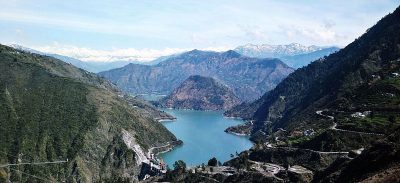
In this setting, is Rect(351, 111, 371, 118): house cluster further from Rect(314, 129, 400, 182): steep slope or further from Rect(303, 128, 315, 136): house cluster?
Rect(314, 129, 400, 182): steep slope

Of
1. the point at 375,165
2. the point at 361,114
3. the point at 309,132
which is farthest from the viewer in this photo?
the point at 309,132

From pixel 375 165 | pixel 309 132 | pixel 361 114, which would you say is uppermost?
pixel 375 165

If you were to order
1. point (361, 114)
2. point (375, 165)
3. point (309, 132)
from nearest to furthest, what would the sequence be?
point (375, 165) < point (361, 114) < point (309, 132)

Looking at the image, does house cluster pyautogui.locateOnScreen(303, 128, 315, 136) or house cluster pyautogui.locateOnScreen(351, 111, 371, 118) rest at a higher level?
house cluster pyautogui.locateOnScreen(351, 111, 371, 118)

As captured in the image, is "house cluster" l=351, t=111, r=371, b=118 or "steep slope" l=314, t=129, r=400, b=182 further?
"house cluster" l=351, t=111, r=371, b=118

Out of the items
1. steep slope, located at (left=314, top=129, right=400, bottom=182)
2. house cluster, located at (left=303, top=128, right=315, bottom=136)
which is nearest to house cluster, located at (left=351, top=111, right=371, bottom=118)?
Result: house cluster, located at (left=303, top=128, right=315, bottom=136)

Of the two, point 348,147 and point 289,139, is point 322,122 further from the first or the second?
point 348,147

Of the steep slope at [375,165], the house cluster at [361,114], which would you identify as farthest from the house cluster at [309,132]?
the steep slope at [375,165]

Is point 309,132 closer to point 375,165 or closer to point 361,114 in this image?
point 361,114

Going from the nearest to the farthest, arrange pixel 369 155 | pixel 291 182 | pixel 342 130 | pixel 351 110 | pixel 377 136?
1. pixel 369 155
2. pixel 291 182
3. pixel 377 136
4. pixel 342 130
5. pixel 351 110

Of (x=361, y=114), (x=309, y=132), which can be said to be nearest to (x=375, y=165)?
(x=361, y=114)

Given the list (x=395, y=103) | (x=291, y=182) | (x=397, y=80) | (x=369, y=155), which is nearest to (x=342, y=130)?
(x=395, y=103)
